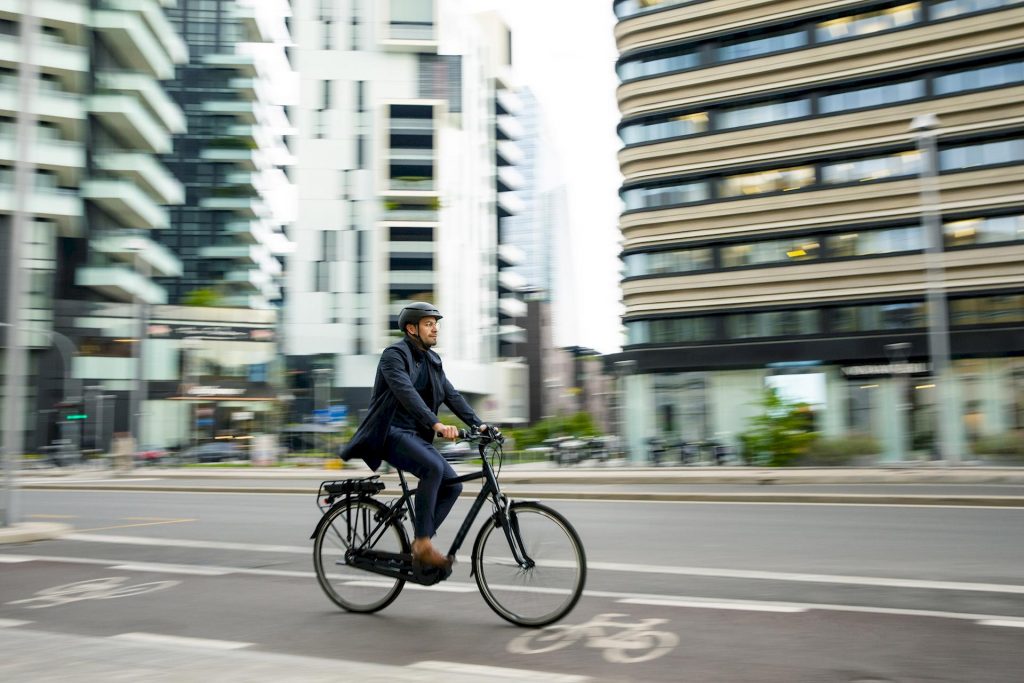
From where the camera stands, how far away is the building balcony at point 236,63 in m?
82.0

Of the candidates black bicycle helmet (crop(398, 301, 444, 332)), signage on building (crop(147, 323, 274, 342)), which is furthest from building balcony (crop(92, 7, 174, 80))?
black bicycle helmet (crop(398, 301, 444, 332))

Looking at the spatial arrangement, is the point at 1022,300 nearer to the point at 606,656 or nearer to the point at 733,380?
the point at 733,380

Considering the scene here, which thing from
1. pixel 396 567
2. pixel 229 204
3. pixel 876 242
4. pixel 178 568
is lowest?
pixel 178 568

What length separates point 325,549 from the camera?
6398 millimetres

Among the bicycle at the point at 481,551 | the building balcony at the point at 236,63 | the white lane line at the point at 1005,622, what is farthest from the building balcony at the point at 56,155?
the white lane line at the point at 1005,622

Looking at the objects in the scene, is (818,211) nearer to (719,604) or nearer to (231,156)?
(719,604)

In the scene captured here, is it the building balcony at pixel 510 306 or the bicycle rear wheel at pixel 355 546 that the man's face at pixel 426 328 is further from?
the building balcony at pixel 510 306

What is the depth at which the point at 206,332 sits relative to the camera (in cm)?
6059

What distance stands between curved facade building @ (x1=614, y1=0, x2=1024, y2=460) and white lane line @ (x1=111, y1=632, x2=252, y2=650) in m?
28.2

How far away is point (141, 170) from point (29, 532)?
50764mm

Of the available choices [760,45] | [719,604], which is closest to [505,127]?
[760,45]

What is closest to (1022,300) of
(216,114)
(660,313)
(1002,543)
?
(660,313)

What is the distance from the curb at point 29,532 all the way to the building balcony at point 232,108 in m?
75.8

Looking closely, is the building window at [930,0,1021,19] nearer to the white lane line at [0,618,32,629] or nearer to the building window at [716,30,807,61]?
the building window at [716,30,807,61]
